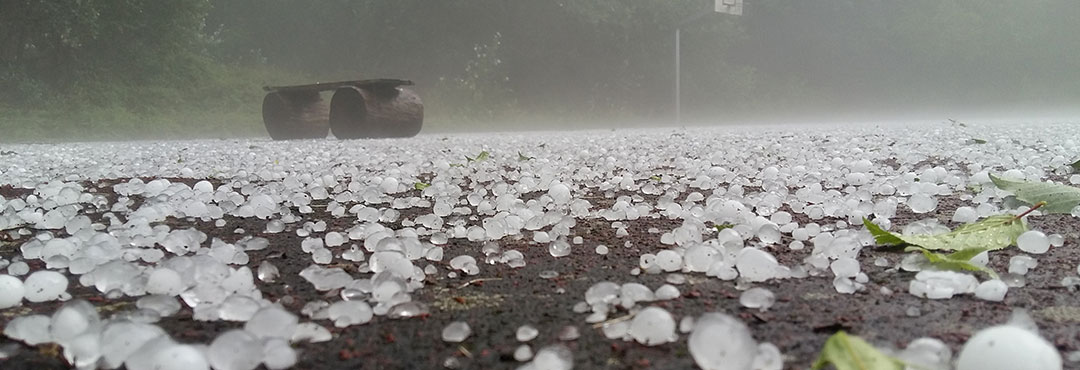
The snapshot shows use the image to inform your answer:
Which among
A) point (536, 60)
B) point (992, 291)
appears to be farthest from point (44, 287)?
point (536, 60)

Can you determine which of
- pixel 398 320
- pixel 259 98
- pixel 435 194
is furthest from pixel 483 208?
pixel 259 98

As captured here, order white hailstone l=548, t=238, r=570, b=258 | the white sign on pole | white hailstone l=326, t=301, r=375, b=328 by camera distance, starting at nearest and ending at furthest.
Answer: white hailstone l=326, t=301, r=375, b=328
white hailstone l=548, t=238, r=570, b=258
the white sign on pole

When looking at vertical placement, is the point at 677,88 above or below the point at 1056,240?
above

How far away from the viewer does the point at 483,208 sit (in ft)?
4.72

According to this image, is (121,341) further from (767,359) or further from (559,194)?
(559,194)

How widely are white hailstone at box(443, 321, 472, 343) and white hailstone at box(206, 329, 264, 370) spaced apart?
0.55 ft

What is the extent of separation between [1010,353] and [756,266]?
1.16 feet

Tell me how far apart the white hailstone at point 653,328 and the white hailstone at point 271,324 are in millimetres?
332

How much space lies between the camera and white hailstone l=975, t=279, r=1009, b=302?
2.24 feet

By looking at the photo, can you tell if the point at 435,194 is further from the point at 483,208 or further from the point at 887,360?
the point at 887,360

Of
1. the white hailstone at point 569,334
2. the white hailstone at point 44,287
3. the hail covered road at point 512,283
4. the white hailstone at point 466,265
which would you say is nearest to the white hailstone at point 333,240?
the hail covered road at point 512,283

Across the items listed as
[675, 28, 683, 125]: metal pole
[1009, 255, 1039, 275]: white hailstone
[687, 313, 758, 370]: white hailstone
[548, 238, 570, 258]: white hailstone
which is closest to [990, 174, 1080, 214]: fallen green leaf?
[1009, 255, 1039, 275]: white hailstone

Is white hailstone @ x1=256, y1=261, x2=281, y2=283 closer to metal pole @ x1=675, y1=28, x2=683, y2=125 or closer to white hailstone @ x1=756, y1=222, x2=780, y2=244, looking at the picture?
white hailstone @ x1=756, y1=222, x2=780, y2=244

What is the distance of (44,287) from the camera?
0.78 meters
